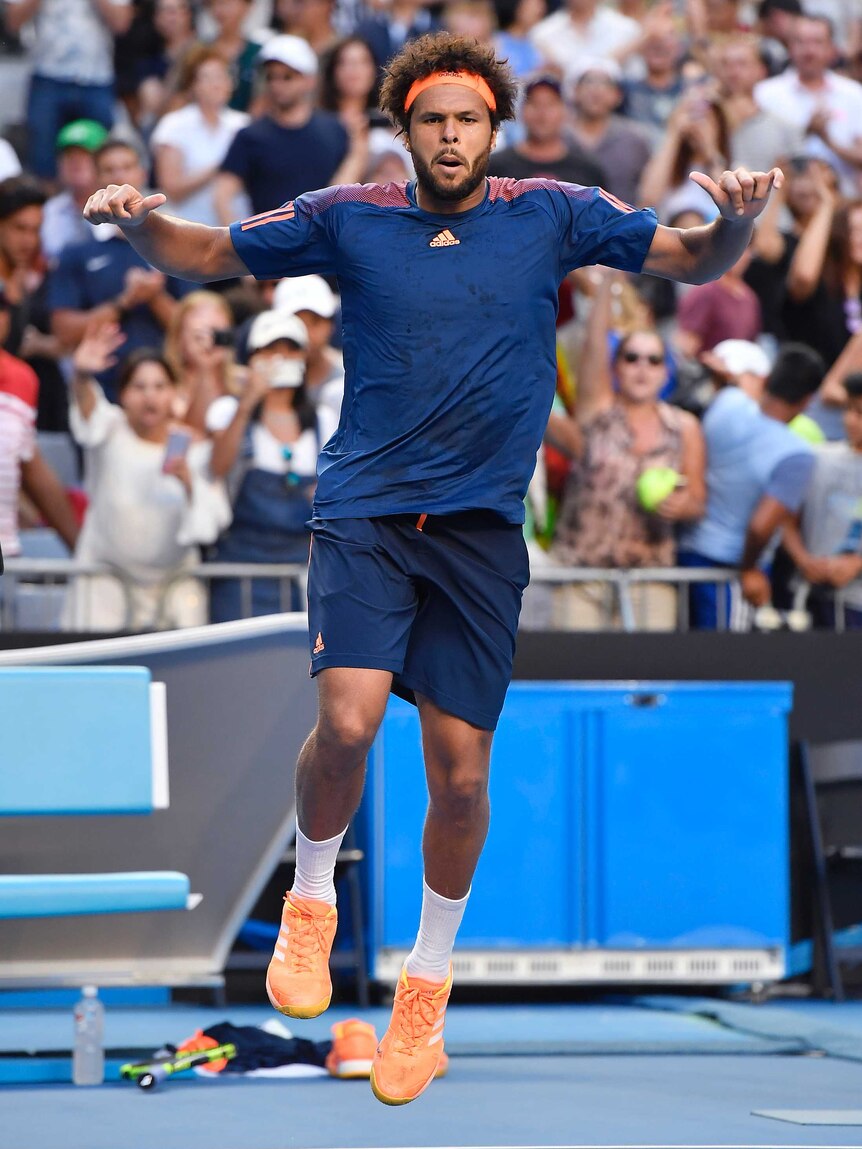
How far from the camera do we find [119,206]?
4422 millimetres

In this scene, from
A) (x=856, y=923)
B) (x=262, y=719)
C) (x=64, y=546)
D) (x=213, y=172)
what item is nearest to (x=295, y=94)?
(x=213, y=172)

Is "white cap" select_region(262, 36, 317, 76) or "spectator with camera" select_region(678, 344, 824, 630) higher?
"white cap" select_region(262, 36, 317, 76)

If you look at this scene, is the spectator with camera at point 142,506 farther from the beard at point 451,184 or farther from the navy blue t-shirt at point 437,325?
Answer: the beard at point 451,184

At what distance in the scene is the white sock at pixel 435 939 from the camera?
4891 mm

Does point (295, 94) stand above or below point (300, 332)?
above

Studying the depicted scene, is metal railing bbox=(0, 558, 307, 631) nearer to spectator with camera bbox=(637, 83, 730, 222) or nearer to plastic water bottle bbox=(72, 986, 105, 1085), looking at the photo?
plastic water bottle bbox=(72, 986, 105, 1085)

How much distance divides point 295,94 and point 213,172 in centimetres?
62

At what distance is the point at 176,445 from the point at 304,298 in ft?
3.35

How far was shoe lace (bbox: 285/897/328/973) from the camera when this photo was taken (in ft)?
15.3

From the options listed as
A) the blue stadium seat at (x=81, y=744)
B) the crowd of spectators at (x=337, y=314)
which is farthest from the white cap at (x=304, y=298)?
the blue stadium seat at (x=81, y=744)

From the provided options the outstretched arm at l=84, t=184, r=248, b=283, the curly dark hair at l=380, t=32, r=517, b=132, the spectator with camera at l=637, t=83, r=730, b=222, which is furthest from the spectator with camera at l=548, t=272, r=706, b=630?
the outstretched arm at l=84, t=184, r=248, b=283

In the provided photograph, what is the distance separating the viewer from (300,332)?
8.56 meters

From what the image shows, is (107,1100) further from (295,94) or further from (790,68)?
(790,68)

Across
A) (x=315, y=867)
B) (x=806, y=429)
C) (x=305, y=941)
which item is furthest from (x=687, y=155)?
(x=305, y=941)
